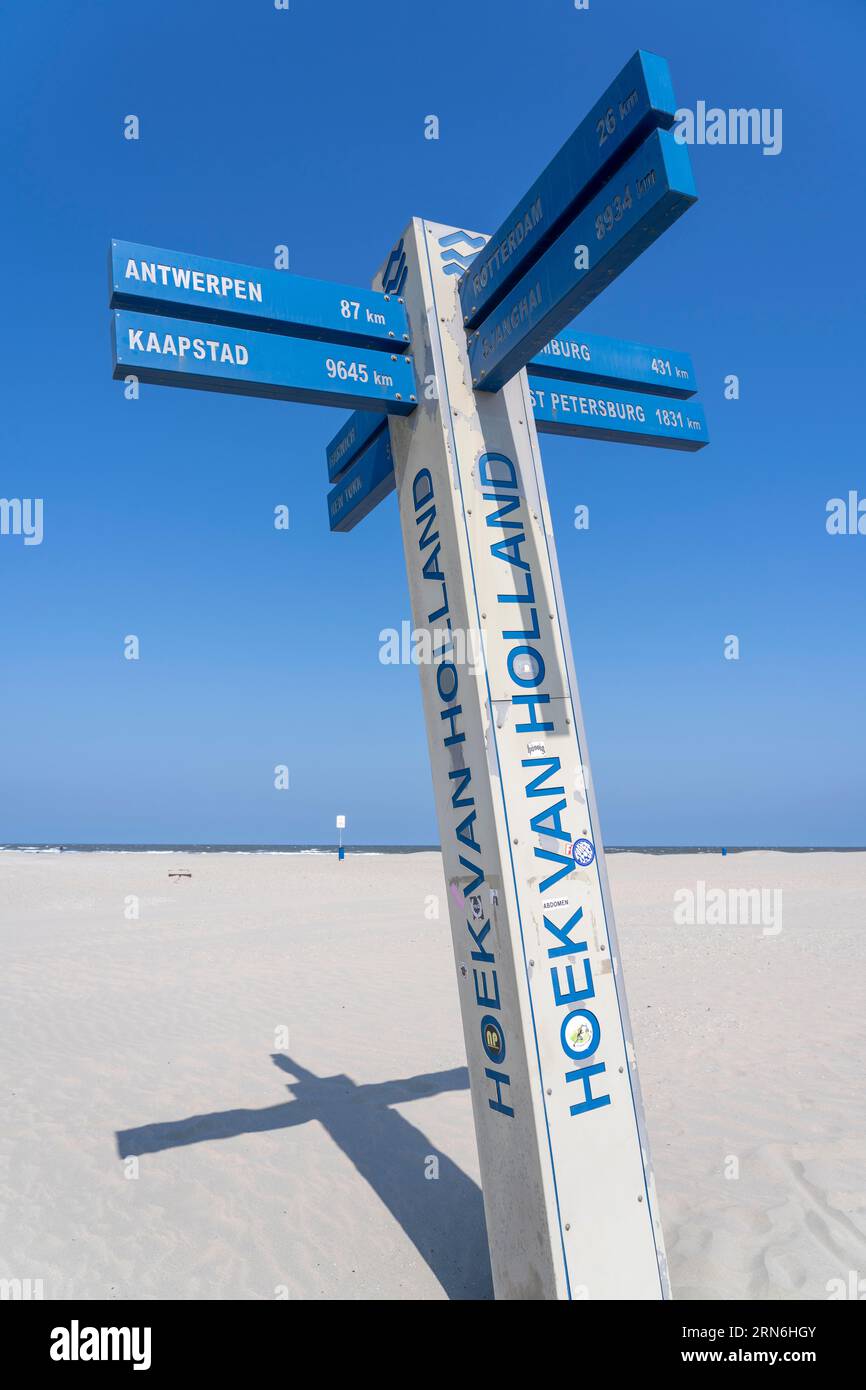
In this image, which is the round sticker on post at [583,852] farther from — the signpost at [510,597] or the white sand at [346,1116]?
the white sand at [346,1116]

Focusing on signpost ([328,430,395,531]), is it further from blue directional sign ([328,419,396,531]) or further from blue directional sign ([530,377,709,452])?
blue directional sign ([530,377,709,452])

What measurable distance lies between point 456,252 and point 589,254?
1.06 meters

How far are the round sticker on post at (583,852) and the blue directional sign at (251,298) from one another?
231cm

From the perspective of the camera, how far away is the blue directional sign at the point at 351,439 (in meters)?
4.30

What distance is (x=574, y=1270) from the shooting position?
2875 millimetres

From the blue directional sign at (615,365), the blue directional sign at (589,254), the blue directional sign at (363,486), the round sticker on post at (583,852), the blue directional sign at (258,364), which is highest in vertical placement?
the blue directional sign at (615,365)

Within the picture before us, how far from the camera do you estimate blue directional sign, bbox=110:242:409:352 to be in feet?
10.6

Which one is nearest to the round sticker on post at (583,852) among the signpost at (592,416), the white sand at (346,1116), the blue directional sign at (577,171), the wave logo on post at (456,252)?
the white sand at (346,1116)

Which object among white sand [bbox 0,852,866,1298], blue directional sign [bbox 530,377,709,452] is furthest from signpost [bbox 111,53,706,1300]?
white sand [bbox 0,852,866,1298]

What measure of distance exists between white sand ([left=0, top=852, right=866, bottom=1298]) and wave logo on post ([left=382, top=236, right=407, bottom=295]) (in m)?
4.49

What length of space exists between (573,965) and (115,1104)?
4354mm

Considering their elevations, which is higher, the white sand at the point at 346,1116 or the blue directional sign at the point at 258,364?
the blue directional sign at the point at 258,364

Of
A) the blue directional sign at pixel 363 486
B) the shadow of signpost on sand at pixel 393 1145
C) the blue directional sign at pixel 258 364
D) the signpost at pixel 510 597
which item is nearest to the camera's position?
the signpost at pixel 510 597
